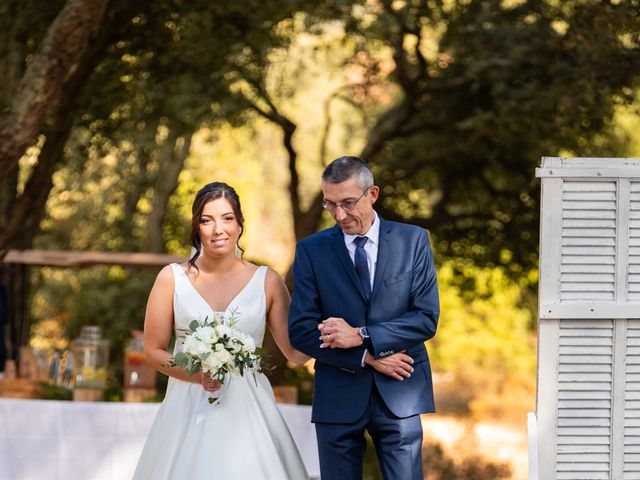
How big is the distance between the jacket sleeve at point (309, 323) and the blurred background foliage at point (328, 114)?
10.4ft

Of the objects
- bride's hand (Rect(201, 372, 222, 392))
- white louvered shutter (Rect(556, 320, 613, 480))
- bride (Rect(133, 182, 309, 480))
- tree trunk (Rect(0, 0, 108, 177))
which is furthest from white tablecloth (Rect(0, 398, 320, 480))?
white louvered shutter (Rect(556, 320, 613, 480))

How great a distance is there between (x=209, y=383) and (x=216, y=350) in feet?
0.84

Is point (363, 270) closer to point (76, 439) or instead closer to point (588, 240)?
point (588, 240)

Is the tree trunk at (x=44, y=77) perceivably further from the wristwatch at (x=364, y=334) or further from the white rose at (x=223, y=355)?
the wristwatch at (x=364, y=334)

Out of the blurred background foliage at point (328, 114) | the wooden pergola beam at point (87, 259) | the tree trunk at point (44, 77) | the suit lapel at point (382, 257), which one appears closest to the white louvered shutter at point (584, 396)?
the suit lapel at point (382, 257)

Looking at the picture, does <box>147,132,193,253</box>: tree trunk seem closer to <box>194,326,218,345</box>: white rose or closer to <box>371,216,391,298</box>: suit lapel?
<box>194,326,218,345</box>: white rose

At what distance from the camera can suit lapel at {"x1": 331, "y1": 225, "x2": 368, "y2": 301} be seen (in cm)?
465

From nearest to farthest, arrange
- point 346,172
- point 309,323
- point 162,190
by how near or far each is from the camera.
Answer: point 346,172 < point 309,323 < point 162,190

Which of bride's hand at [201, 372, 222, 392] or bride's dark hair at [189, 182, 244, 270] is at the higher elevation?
bride's dark hair at [189, 182, 244, 270]

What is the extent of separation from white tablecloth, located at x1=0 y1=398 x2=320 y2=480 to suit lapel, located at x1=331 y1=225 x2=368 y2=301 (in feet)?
8.17

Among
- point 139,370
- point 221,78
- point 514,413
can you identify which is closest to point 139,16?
point 221,78

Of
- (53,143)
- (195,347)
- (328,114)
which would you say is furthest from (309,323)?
(328,114)

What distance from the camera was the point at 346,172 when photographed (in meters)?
4.52

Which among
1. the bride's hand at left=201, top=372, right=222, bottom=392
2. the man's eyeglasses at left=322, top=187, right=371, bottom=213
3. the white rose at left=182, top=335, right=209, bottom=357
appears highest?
the man's eyeglasses at left=322, top=187, right=371, bottom=213
